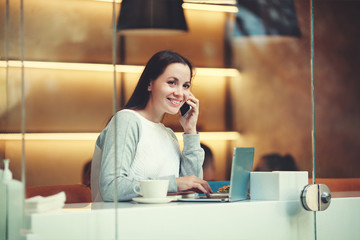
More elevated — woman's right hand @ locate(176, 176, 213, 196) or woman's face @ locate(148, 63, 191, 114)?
woman's face @ locate(148, 63, 191, 114)

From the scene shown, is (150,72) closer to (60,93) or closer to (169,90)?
(169,90)

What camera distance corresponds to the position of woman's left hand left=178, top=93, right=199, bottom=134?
7.39ft

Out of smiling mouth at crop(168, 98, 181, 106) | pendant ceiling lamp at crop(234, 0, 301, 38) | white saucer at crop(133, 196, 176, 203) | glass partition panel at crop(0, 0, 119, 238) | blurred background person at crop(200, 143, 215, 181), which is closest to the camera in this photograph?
glass partition panel at crop(0, 0, 119, 238)

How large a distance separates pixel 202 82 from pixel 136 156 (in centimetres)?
56

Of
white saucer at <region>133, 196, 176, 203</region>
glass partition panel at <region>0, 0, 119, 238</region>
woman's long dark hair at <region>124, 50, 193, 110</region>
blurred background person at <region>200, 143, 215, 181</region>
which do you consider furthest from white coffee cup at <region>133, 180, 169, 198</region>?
blurred background person at <region>200, 143, 215, 181</region>

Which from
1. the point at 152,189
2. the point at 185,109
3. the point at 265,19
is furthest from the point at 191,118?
the point at 265,19

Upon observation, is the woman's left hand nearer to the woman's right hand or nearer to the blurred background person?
the blurred background person

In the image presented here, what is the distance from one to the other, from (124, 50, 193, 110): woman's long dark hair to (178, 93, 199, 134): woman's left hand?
0.12m

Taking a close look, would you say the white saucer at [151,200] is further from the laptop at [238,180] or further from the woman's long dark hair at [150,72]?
the woman's long dark hair at [150,72]

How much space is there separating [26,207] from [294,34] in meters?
1.59

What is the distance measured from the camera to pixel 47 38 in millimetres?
1604

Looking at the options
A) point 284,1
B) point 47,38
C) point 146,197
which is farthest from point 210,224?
point 284,1

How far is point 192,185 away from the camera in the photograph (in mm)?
2059

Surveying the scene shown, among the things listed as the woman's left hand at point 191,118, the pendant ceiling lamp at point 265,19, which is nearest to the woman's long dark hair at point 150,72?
the woman's left hand at point 191,118
